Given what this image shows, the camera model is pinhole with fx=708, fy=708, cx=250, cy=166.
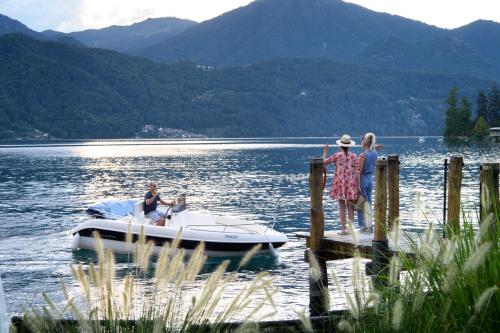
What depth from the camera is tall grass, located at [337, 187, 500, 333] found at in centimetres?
414

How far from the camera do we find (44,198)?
151 ft

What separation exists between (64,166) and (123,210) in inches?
2632

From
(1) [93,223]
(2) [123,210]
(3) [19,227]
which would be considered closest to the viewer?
(1) [93,223]

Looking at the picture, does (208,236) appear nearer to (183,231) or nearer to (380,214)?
(183,231)

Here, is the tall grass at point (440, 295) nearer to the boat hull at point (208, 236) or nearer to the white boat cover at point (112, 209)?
the boat hull at point (208, 236)

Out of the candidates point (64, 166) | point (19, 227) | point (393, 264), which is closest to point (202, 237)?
point (19, 227)

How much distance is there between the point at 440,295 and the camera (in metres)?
4.38

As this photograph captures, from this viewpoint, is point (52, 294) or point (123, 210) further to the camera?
point (123, 210)

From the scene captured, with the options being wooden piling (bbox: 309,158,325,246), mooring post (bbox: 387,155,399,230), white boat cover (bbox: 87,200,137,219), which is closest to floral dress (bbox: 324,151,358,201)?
wooden piling (bbox: 309,158,325,246)

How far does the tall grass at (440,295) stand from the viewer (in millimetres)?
4141

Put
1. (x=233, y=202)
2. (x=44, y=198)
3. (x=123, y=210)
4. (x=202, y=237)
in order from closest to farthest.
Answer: (x=202, y=237), (x=123, y=210), (x=233, y=202), (x=44, y=198)

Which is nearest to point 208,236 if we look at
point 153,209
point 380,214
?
point 153,209

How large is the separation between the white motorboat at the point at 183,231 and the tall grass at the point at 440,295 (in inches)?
586

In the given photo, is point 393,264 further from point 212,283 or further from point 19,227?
point 19,227
